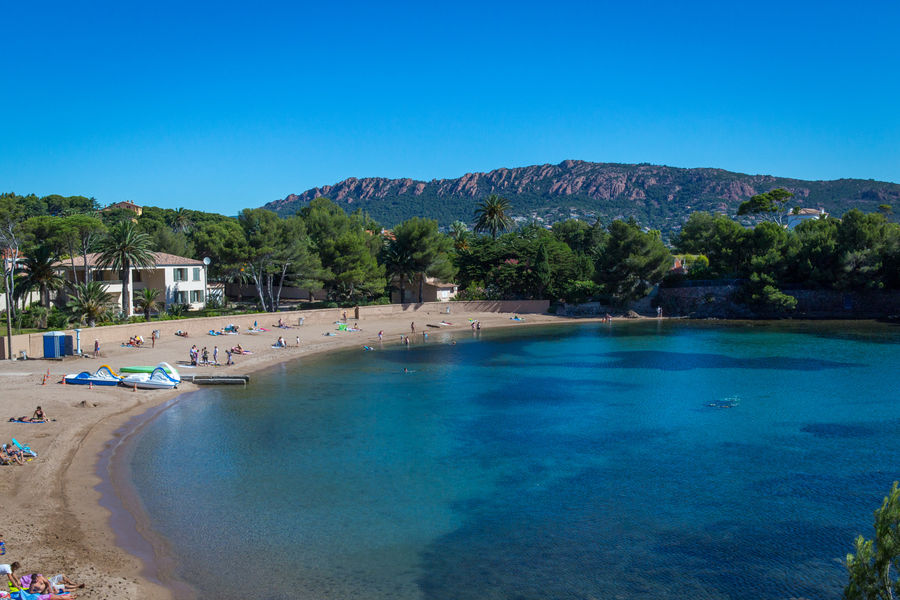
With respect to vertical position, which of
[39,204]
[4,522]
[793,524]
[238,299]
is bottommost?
[793,524]

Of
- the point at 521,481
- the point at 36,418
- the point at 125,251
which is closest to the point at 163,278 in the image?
the point at 125,251

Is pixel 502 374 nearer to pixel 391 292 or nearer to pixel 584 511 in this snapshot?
pixel 584 511

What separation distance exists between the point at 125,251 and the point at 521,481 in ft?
138

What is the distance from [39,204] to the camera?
112188 mm

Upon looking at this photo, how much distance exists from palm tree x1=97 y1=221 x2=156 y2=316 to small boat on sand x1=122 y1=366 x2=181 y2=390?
19510mm

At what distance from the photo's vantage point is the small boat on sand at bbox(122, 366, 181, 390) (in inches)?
1443

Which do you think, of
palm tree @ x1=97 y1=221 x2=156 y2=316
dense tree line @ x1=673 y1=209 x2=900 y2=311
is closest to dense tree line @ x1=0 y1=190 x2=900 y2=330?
dense tree line @ x1=673 y1=209 x2=900 y2=311

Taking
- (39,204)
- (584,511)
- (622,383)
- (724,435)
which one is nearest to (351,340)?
(622,383)

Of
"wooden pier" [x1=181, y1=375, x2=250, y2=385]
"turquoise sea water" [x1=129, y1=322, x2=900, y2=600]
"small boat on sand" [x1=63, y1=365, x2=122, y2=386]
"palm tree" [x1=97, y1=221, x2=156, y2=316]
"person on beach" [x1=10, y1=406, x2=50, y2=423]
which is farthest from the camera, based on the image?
"palm tree" [x1=97, y1=221, x2=156, y2=316]

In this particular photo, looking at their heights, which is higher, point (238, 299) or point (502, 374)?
point (238, 299)

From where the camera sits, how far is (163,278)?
6259 centimetres

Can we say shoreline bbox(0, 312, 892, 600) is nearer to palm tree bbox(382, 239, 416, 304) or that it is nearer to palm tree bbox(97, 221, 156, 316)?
palm tree bbox(97, 221, 156, 316)

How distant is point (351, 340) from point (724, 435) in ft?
→ 120

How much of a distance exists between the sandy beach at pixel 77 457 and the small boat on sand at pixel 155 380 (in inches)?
19.9
